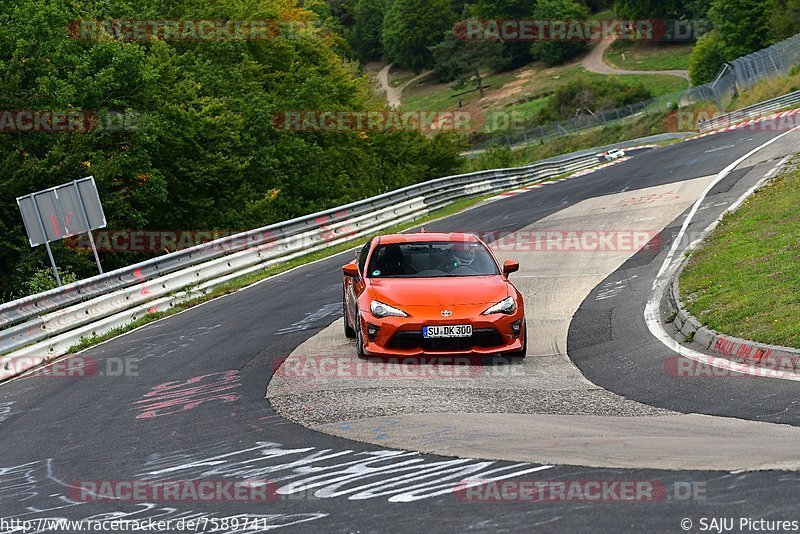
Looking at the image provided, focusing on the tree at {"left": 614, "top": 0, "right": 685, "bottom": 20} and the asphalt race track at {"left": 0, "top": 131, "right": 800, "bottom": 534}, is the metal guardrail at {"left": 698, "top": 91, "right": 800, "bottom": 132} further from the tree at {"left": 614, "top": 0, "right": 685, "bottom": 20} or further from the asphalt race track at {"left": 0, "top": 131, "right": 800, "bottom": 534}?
the tree at {"left": 614, "top": 0, "right": 685, "bottom": 20}

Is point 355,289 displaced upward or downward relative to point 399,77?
downward

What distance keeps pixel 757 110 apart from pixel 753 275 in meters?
43.3

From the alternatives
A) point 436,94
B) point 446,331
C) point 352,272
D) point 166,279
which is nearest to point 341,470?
point 446,331

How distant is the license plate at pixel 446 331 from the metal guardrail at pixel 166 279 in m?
6.12

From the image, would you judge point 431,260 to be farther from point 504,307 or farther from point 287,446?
point 287,446

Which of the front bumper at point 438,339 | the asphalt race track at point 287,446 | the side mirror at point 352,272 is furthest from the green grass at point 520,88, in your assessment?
the front bumper at point 438,339

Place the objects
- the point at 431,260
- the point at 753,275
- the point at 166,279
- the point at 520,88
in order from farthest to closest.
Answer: the point at 520,88
the point at 166,279
the point at 753,275
the point at 431,260

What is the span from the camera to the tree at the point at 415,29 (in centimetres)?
15738

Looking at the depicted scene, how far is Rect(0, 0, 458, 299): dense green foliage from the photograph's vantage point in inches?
1161

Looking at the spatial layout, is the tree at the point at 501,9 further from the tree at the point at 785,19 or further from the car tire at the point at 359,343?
the car tire at the point at 359,343

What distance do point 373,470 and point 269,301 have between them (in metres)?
11.5

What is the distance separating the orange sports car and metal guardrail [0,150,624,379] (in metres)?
5.10

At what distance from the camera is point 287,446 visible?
26.4 feet

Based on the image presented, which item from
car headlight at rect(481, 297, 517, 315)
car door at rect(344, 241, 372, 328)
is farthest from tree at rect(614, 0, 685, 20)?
car headlight at rect(481, 297, 517, 315)
